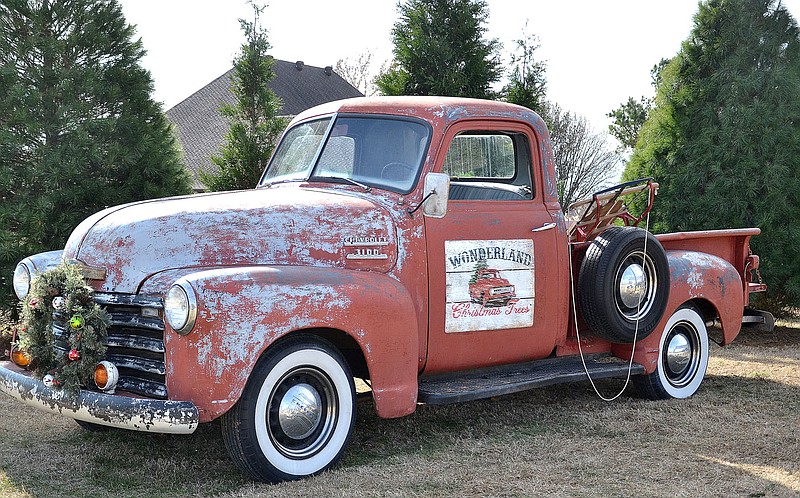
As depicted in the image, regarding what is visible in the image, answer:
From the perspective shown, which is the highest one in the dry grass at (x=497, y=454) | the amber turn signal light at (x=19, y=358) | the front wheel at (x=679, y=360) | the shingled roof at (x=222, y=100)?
the shingled roof at (x=222, y=100)

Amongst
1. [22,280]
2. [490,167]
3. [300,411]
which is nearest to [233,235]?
[300,411]

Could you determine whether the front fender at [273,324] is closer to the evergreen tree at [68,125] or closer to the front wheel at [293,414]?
the front wheel at [293,414]

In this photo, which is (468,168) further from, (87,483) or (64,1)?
(64,1)

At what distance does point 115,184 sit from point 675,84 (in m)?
6.23

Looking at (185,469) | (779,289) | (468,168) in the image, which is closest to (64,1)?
(468,168)

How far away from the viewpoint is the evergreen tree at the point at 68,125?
788cm

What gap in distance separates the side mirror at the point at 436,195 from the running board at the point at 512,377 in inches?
39.4

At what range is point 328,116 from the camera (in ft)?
18.4

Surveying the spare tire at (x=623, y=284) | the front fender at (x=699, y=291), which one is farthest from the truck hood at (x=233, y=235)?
the front fender at (x=699, y=291)

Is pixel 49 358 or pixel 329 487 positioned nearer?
pixel 329 487

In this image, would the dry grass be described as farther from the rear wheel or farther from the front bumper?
the front bumper

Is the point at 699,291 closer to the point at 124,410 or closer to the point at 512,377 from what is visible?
the point at 512,377

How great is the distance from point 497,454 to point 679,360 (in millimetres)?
2271

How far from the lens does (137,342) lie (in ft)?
13.9
